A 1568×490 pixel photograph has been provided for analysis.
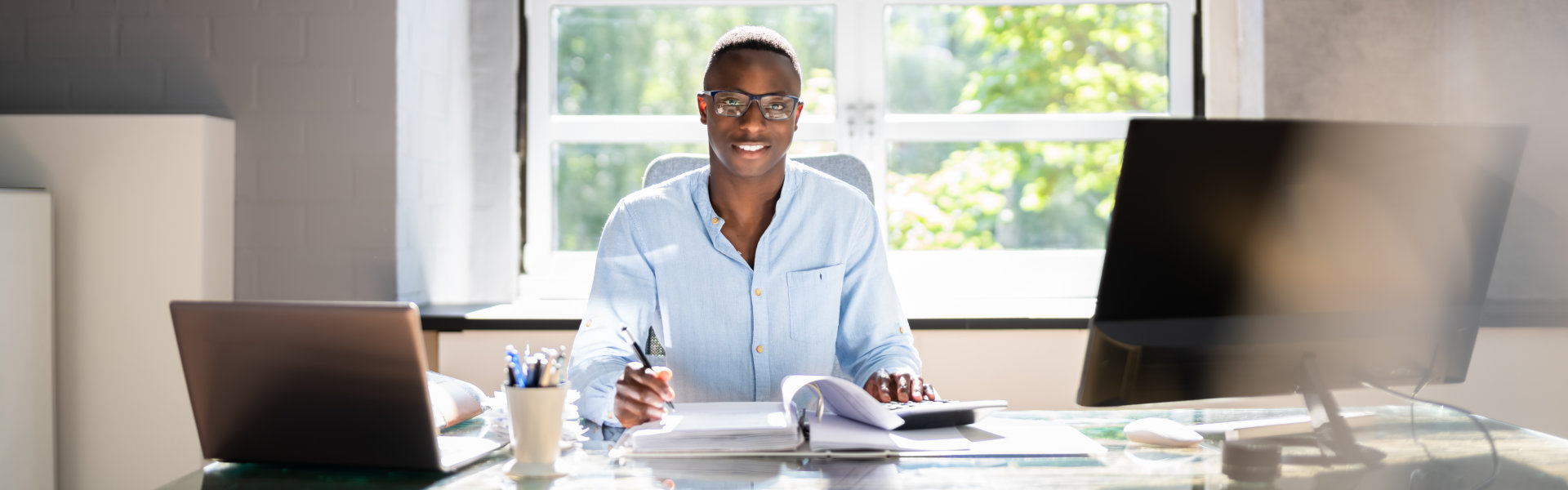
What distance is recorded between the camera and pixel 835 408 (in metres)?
1.28

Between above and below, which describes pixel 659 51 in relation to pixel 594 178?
above

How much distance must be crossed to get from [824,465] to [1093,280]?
199 cm

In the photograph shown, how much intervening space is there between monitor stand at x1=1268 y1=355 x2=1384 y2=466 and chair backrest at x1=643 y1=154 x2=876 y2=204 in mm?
988

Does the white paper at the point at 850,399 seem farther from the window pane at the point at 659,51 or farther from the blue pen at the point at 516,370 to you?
the window pane at the point at 659,51

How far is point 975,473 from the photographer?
3.48 ft

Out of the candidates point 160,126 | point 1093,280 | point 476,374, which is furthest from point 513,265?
point 1093,280

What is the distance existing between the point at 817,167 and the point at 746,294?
1.45 ft

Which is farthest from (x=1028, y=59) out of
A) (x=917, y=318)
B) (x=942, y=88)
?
(x=917, y=318)

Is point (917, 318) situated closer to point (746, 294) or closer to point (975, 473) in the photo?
point (746, 294)

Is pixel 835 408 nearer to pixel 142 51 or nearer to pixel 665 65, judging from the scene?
pixel 665 65

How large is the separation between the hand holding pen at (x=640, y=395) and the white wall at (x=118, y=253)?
4.89 feet

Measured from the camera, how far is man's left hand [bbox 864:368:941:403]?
1.40 metres

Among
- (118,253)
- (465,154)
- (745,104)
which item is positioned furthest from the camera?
(465,154)

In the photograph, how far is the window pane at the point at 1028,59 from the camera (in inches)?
115
